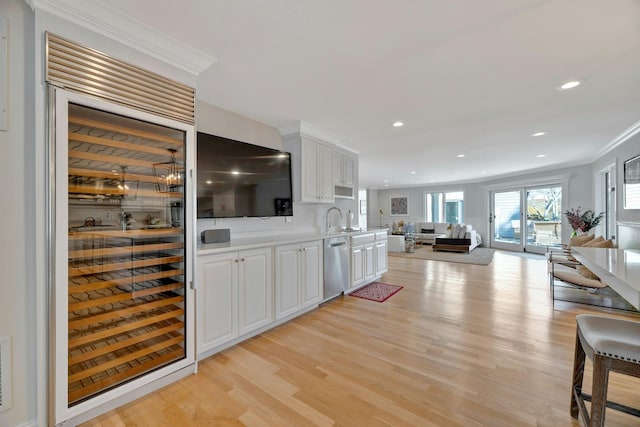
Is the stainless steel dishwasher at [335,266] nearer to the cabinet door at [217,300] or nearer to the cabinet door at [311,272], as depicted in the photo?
the cabinet door at [311,272]

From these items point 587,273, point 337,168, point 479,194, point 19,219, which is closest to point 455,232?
point 479,194

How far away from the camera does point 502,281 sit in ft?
15.1

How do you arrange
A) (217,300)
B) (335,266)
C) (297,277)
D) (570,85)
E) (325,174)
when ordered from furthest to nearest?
(325,174)
(335,266)
(297,277)
(570,85)
(217,300)

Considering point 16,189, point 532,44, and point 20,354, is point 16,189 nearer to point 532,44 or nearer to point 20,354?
point 20,354

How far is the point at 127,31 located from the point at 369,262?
156 inches

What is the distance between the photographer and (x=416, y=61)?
2041 mm

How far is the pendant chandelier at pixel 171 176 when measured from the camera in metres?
2.00

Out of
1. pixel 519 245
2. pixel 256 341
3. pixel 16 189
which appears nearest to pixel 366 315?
pixel 256 341

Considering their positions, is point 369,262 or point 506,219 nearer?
point 369,262

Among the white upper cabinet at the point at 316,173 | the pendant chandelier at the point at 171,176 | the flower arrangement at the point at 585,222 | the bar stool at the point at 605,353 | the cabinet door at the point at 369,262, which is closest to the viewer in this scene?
the bar stool at the point at 605,353

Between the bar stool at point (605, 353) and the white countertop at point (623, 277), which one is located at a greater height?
the white countertop at point (623, 277)

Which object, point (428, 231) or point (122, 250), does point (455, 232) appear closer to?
point (428, 231)

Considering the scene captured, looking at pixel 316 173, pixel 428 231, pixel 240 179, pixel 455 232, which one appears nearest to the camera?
pixel 240 179

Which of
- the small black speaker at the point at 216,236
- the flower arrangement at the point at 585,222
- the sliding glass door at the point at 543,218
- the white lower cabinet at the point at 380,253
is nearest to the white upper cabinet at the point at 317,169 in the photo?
the white lower cabinet at the point at 380,253
